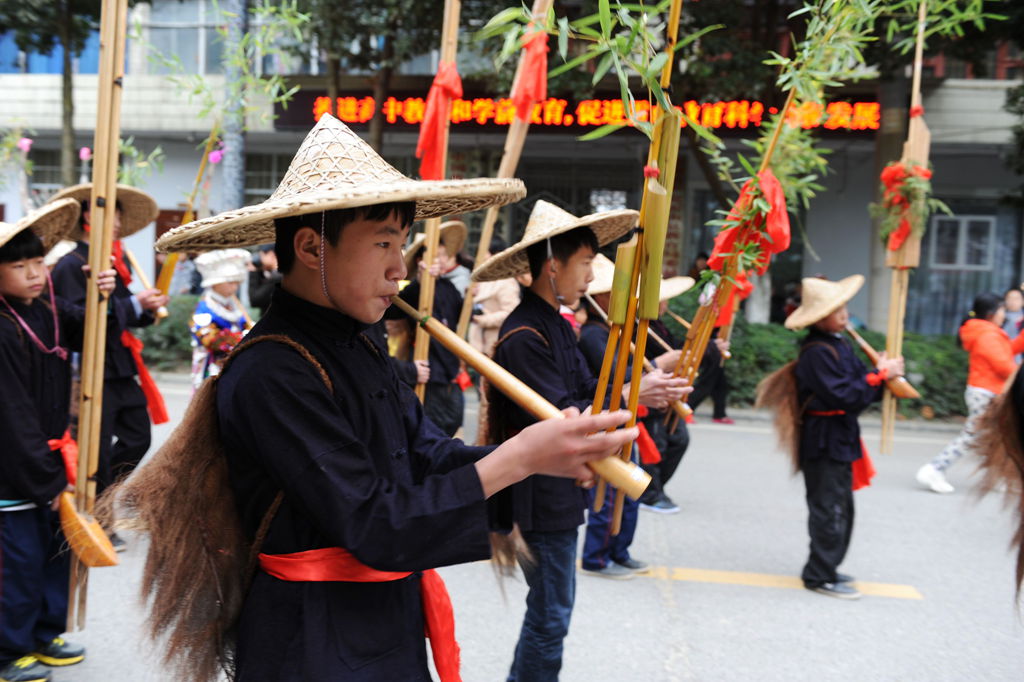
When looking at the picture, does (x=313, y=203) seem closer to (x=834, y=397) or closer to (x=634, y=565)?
(x=834, y=397)

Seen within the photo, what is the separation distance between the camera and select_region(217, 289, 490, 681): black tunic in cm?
154

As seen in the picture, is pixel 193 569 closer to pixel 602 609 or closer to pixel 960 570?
pixel 602 609

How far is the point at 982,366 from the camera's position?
22.1ft

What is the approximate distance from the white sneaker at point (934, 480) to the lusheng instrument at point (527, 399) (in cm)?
594

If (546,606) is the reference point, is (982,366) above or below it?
above

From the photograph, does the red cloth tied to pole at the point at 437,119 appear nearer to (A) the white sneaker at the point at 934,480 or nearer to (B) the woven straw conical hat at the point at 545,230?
(B) the woven straw conical hat at the point at 545,230

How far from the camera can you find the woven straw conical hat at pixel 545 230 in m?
3.06

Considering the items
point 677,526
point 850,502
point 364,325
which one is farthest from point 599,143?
point 364,325

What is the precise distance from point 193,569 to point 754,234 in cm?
188

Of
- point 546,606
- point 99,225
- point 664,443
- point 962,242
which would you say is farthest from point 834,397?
point 962,242

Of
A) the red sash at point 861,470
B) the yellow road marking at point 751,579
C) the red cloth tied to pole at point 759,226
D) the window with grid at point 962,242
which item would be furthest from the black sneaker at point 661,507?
the window with grid at point 962,242

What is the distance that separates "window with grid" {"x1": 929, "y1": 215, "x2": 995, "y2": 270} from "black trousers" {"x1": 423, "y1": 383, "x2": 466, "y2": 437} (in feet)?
39.0

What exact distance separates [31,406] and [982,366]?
6.33 meters

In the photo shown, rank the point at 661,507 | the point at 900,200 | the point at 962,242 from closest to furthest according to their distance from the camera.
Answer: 1. the point at 900,200
2. the point at 661,507
3. the point at 962,242
